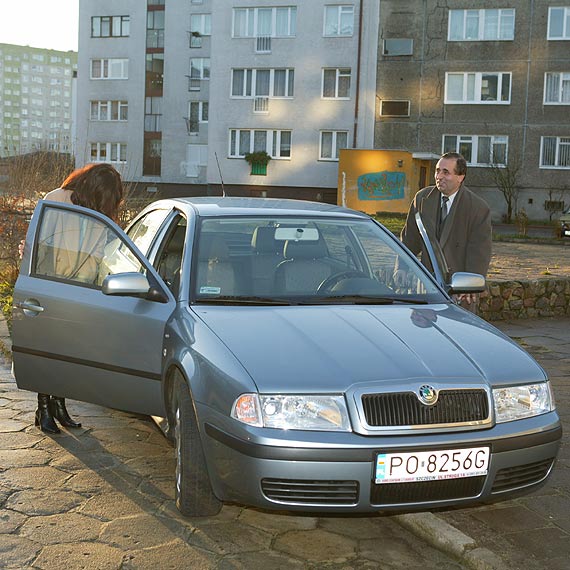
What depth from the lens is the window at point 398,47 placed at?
45.1 m

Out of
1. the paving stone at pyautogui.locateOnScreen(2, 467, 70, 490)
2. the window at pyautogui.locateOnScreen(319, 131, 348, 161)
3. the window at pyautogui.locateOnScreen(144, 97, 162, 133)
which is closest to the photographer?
the paving stone at pyautogui.locateOnScreen(2, 467, 70, 490)

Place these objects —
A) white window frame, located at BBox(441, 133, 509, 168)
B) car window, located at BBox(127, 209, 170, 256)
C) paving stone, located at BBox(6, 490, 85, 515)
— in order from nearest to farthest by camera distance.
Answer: paving stone, located at BBox(6, 490, 85, 515) < car window, located at BBox(127, 209, 170, 256) < white window frame, located at BBox(441, 133, 509, 168)

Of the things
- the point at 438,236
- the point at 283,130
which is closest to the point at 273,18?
the point at 283,130

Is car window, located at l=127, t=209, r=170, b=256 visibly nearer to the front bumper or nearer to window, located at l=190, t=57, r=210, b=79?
the front bumper

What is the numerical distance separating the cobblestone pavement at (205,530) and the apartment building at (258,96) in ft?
133

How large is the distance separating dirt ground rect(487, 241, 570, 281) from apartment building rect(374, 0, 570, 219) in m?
17.6

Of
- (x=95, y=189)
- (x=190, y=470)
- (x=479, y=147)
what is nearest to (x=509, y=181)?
(x=479, y=147)

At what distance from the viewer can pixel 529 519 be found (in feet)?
14.9

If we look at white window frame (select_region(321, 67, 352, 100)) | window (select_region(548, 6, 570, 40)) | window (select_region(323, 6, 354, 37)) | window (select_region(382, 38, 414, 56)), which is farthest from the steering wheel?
window (select_region(323, 6, 354, 37))

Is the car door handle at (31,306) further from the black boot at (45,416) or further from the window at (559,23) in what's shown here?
the window at (559,23)

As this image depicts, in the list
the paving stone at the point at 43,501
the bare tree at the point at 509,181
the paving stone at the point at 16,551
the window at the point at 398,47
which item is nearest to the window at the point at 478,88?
the window at the point at 398,47

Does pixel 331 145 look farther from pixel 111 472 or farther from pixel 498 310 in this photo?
pixel 111 472

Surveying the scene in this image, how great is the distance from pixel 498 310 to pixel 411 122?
114ft

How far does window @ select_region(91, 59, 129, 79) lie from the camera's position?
56.5 metres
